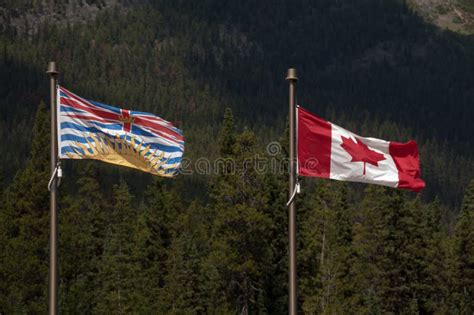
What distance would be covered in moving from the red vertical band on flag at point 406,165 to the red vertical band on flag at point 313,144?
174 centimetres

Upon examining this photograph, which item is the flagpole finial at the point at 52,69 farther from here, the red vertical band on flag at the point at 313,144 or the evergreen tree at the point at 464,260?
the evergreen tree at the point at 464,260

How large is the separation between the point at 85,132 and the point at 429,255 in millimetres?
63530

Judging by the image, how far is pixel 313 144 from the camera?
923 inches

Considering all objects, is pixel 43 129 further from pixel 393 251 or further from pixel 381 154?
pixel 381 154

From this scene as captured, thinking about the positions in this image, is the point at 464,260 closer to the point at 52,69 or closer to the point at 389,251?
the point at 389,251

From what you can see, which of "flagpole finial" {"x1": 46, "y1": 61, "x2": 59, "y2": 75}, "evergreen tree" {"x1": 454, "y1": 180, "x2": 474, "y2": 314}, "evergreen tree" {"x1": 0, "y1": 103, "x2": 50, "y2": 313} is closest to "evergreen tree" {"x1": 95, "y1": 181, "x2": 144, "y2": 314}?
"evergreen tree" {"x1": 0, "y1": 103, "x2": 50, "y2": 313}

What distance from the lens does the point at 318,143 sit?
2347 cm

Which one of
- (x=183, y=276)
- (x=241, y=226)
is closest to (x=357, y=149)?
(x=241, y=226)

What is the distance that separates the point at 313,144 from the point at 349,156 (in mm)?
A: 953

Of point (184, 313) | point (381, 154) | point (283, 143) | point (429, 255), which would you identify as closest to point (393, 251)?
point (429, 255)

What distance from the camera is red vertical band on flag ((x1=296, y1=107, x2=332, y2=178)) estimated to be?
76.4 ft

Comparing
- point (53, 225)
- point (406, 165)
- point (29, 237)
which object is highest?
point (406, 165)

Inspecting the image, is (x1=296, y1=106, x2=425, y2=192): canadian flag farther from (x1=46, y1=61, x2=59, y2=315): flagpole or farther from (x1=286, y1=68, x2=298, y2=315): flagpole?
(x1=46, y1=61, x2=59, y2=315): flagpole

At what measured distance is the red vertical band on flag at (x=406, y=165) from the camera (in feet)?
78.9
